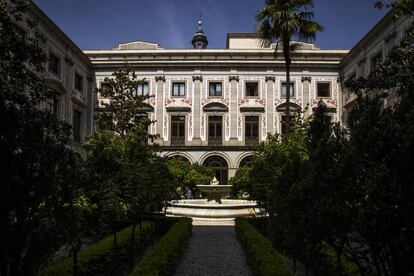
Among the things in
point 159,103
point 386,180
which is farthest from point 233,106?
point 386,180

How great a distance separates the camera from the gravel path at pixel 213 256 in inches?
357

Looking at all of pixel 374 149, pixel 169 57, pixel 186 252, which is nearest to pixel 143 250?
pixel 186 252

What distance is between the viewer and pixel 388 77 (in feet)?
28.6

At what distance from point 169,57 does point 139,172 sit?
24.6 m

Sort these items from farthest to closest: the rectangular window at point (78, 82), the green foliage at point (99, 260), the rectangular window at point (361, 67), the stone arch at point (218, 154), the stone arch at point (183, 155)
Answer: the stone arch at point (183, 155), the stone arch at point (218, 154), the rectangular window at point (78, 82), the rectangular window at point (361, 67), the green foliage at point (99, 260)

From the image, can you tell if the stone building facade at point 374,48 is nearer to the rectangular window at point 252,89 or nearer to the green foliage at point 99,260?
the rectangular window at point 252,89

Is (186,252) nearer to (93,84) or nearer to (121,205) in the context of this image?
(121,205)

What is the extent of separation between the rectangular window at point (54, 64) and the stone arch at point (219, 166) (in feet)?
41.1

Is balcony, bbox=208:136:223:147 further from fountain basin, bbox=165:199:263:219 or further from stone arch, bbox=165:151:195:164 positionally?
fountain basin, bbox=165:199:263:219

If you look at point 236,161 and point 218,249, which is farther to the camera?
point 236,161

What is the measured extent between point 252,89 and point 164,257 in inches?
1059

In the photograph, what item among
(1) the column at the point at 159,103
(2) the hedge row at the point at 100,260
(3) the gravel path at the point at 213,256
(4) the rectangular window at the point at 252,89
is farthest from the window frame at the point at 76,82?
(2) the hedge row at the point at 100,260

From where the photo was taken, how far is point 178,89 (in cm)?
3388

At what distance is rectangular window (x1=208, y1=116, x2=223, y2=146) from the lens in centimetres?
3328
